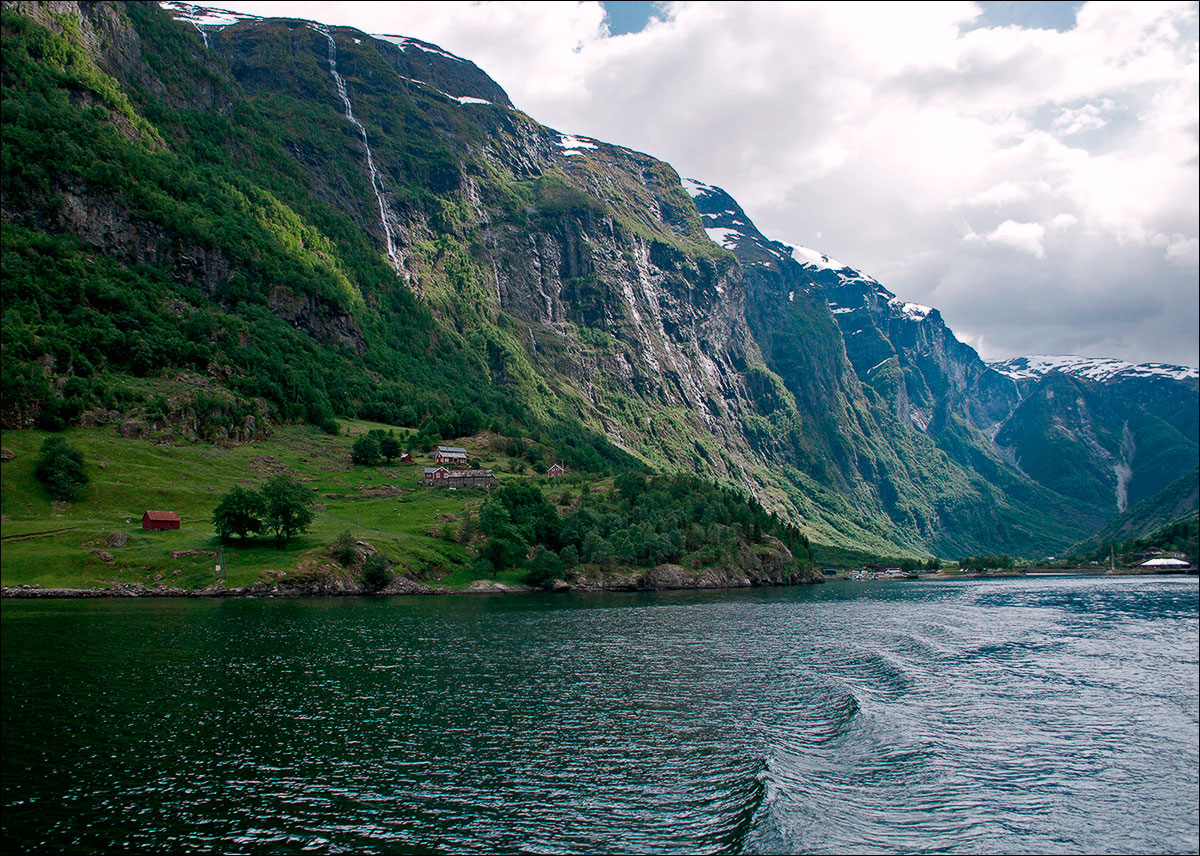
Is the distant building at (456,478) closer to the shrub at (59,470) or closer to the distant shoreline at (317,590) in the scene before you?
the distant shoreline at (317,590)

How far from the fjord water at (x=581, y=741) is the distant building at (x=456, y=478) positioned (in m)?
105

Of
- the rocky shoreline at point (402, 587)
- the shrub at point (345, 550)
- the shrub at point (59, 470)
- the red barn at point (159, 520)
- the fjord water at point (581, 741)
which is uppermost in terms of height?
the shrub at point (59, 470)

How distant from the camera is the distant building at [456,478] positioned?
18625 centimetres

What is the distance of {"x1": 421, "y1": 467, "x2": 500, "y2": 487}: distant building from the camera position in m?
186

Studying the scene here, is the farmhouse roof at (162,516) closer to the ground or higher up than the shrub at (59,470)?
closer to the ground

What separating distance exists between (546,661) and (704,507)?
13349cm

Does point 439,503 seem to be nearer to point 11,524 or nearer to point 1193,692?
point 11,524

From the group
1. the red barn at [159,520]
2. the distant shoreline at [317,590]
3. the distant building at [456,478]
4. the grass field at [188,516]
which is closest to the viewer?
the distant shoreline at [317,590]

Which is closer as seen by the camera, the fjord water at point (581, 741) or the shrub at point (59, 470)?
the fjord water at point (581, 741)

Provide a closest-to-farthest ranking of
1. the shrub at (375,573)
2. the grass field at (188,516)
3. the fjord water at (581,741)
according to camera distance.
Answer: the fjord water at (581,741) → the grass field at (188,516) → the shrub at (375,573)

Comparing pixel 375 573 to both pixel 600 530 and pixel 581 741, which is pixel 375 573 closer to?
pixel 600 530

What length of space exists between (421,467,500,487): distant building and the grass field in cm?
376

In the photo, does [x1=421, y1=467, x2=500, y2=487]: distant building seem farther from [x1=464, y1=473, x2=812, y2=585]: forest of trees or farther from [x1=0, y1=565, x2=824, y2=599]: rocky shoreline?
[x1=0, y1=565, x2=824, y2=599]: rocky shoreline

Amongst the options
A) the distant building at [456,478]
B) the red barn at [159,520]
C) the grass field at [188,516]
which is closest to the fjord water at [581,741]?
the grass field at [188,516]
